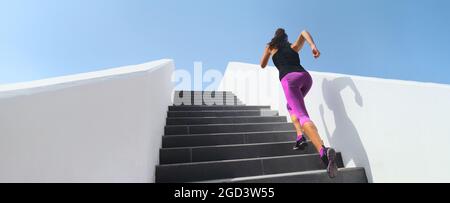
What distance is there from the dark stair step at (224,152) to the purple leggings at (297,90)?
48cm

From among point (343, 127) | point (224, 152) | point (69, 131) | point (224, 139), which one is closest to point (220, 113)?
point (224, 139)

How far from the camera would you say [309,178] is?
6.23ft

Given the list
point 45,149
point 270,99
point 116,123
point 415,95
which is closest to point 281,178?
point 415,95

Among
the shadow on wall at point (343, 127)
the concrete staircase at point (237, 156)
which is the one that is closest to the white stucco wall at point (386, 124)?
the shadow on wall at point (343, 127)

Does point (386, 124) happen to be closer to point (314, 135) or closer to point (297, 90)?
point (314, 135)

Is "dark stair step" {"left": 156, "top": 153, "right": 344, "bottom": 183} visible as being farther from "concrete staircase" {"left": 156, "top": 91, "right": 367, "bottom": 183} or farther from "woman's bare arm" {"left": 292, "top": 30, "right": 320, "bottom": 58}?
"woman's bare arm" {"left": 292, "top": 30, "right": 320, "bottom": 58}

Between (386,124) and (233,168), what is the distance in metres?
1.31

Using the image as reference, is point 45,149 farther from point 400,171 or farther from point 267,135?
point 267,135

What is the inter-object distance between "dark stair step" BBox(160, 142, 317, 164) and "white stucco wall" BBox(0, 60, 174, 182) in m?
0.80

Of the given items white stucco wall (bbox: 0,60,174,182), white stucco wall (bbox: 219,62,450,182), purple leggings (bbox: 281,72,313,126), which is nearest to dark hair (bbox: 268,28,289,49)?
purple leggings (bbox: 281,72,313,126)

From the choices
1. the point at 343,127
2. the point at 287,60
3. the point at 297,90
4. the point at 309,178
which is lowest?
the point at 309,178

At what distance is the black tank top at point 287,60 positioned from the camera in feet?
7.65

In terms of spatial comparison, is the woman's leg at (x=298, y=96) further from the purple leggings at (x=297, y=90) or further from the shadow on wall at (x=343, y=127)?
the shadow on wall at (x=343, y=127)

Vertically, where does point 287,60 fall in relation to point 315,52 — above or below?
above
